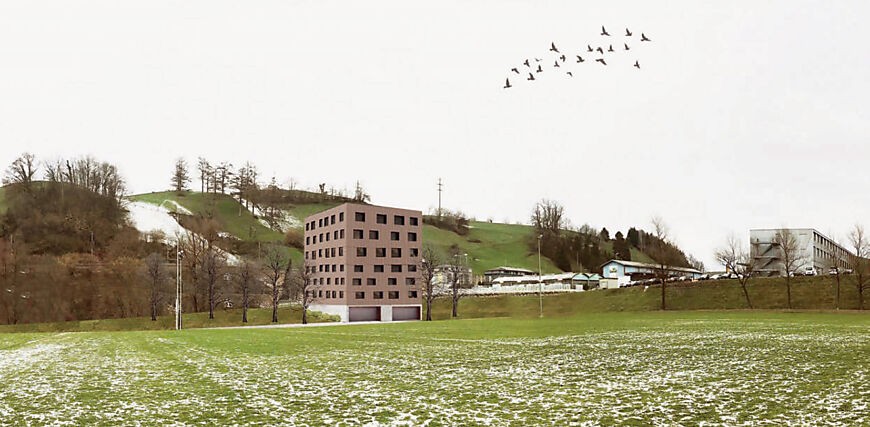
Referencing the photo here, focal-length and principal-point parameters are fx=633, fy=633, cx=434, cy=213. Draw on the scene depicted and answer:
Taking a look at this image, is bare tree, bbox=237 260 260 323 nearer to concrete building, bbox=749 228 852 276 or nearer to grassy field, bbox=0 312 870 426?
grassy field, bbox=0 312 870 426

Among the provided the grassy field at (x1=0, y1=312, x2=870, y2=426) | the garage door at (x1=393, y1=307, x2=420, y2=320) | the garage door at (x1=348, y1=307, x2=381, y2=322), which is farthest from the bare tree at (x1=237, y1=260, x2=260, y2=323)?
the grassy field at (x1=0, y1=312, x2=870, y2=426)

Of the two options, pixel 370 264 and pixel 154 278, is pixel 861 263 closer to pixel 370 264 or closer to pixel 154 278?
pixel 370 264

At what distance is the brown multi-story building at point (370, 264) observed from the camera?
4279 inches

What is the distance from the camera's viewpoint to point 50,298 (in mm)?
124562

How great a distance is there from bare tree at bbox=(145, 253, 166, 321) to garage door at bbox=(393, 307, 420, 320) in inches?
1603

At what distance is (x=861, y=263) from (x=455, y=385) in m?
93.5

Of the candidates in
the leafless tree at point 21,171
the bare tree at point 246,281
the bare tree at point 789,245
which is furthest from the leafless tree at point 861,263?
the leafless tree at point 21,171

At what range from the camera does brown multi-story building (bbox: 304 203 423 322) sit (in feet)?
357

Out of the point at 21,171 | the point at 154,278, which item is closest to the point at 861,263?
the point at 154,278

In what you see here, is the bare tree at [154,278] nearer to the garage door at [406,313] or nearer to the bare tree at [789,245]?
the garage door at [406,313]

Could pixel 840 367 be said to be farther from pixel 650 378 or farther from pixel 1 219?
pixel 1 219

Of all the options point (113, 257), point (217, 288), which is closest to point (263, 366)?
point (217, 288)

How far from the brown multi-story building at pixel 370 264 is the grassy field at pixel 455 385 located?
2705 inches

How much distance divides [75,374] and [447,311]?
10341 cm
